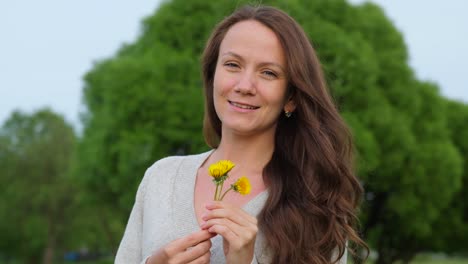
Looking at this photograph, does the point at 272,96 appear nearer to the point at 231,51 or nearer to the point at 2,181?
Result: the point at 231,51

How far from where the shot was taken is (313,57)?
12.3 ft

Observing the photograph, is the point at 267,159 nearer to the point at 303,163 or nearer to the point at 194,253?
the point at 303,163

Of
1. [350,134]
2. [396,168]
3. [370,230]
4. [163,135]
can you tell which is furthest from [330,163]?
[370,230]

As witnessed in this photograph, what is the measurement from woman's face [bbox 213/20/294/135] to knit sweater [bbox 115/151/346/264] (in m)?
0.40

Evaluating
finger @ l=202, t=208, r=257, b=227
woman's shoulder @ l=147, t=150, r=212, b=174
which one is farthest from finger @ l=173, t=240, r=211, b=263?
woman's shoulder @ l=147, t=150, r=212, b=174

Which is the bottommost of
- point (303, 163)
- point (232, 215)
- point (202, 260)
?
point (202, 260)

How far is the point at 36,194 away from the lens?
45469 millimetres

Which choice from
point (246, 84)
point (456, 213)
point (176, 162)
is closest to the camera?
point (246, 84)

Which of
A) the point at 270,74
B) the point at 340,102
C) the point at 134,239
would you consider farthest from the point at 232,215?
the point at 340,102

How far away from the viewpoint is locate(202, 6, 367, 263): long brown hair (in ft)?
12.0

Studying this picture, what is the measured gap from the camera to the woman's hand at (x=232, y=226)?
10.2 ft

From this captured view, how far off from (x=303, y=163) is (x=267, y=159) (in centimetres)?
18

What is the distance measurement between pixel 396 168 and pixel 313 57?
23.6 m

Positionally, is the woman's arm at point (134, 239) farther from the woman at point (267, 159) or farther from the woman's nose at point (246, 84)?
the woman's nose at point (246, 84)
